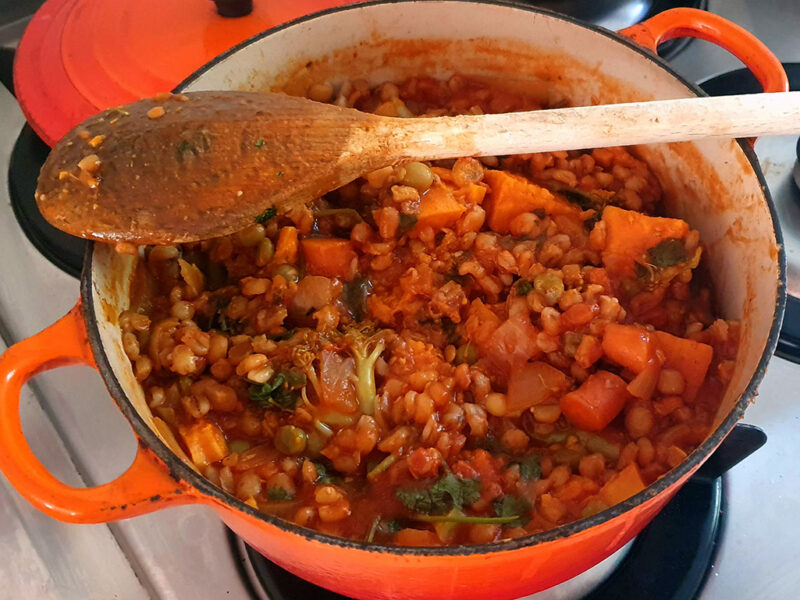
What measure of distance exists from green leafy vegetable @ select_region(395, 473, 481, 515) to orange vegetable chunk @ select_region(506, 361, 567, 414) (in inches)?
Answer: 7.9

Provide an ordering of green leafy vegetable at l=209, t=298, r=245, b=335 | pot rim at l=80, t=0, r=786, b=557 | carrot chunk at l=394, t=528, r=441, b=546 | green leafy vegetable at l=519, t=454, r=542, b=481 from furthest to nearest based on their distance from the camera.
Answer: green leafy vegetable at l=209, t=298, r=245, b=335 < green leafy vegetable at l=519, t=454, r=542, b=481 < carrot chunk at l=394, t=528, r=441, b=546 < pot rim at l=80, t=0, r=786, b=557

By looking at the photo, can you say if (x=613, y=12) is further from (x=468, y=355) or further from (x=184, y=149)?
(x=184, y=149)

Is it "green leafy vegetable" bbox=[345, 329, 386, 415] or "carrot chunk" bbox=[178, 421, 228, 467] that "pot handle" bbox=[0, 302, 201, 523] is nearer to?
"carrot chunk" bbox=[178, 421, 228, 467]

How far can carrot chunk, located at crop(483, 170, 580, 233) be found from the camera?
173 cm

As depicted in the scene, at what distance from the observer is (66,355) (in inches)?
49.0

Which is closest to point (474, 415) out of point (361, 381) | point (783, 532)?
point (361, 381)

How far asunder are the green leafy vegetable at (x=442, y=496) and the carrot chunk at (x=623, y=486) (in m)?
0.23

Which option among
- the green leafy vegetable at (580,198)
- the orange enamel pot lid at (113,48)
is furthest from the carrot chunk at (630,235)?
Answer: the orange enamel pot lid at (113,48)

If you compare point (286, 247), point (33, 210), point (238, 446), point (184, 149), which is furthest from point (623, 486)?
point (33, 210)

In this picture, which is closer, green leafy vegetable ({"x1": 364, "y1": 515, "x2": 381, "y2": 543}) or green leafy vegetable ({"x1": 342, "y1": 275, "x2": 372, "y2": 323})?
green leafy vegetable ({"x1": 364, "y1": 515, "x2": 381, "y2": 543})

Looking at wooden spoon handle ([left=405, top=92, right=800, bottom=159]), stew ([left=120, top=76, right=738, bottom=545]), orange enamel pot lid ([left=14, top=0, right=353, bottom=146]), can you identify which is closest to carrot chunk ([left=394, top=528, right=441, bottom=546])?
stew ([left=120, top=76, right=738, bottom=545])

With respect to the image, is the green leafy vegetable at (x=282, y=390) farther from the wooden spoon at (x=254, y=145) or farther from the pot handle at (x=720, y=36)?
the pot handle at (x=720, y=36)

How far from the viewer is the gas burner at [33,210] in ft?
6.08

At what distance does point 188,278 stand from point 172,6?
32.7 inches
